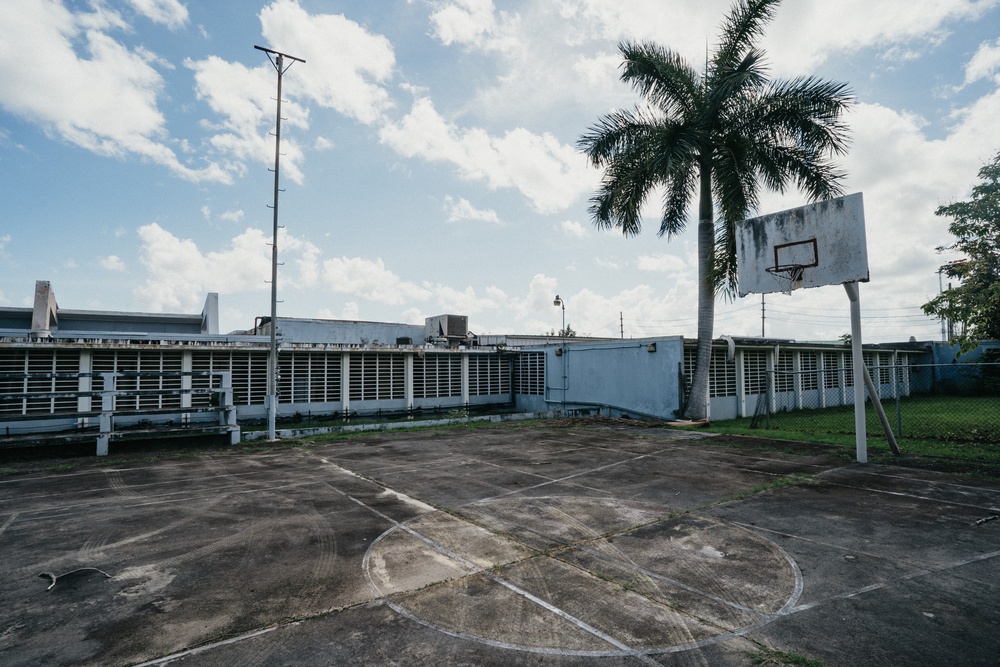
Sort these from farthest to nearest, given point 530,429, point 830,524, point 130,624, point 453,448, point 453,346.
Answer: point 453,346
point 530,429
point 453,448
point 830,524
point 130,624

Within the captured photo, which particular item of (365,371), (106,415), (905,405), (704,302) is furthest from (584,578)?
(905,405)

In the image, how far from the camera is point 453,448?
12102 millimetres

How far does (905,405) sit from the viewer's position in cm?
2194

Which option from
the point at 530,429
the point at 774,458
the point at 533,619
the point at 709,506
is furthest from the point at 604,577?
the point at 530,429

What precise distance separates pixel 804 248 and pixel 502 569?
9.84 meters

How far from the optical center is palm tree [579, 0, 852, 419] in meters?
14.8

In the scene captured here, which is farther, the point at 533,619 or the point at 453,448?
the point at 453,448

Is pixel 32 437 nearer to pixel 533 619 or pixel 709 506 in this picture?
pixel 533 619

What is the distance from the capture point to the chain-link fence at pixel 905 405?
42.5 feet

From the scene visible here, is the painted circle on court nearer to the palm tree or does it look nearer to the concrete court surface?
the concrete court surface

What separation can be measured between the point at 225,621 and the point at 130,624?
699 millimetres

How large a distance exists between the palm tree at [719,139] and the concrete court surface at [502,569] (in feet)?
29.3

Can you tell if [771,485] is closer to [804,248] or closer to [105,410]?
[804,248]

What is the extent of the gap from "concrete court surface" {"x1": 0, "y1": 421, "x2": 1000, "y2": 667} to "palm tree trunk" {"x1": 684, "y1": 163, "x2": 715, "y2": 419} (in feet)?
23.2
